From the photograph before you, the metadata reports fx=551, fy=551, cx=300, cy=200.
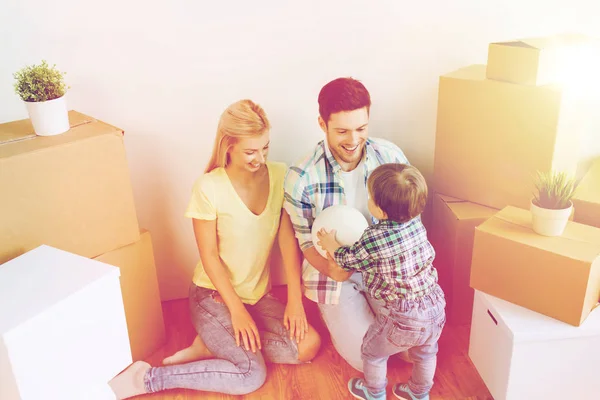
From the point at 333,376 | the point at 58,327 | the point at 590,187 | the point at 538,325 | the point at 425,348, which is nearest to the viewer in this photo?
the point at 58,327

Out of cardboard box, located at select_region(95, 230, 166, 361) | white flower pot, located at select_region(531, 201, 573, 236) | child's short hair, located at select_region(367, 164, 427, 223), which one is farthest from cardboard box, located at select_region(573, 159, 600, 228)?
cardboard box, located at select_region(95, 230, 166, 361)

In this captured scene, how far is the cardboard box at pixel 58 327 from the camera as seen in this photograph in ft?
3.66

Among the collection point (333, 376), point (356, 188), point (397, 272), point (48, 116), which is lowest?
point (333, 376)

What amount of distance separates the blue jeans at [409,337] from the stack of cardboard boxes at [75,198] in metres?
0.79

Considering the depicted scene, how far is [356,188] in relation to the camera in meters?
1.72

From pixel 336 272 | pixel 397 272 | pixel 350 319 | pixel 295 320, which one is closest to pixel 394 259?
pixel 397 272

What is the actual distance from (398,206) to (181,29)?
969 millimetres

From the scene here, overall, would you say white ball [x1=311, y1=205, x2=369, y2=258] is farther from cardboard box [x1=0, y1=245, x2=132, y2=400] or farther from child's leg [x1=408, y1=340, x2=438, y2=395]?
cardboard box [x1=0, y1=245, x2=132, y2=400]

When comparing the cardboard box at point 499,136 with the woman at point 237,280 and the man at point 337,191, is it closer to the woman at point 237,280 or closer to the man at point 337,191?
the man at point 337,191

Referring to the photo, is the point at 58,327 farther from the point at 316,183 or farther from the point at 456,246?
the point at 456,246

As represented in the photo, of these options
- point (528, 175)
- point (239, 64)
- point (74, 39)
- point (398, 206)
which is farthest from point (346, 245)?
point (74, 39)

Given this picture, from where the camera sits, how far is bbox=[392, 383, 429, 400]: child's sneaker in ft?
5.40

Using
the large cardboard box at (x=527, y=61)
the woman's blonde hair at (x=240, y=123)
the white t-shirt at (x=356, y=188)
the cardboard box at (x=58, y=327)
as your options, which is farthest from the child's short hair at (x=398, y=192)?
A: the cardboard box at (x=58, y=327)

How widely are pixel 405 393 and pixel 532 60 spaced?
106cm
